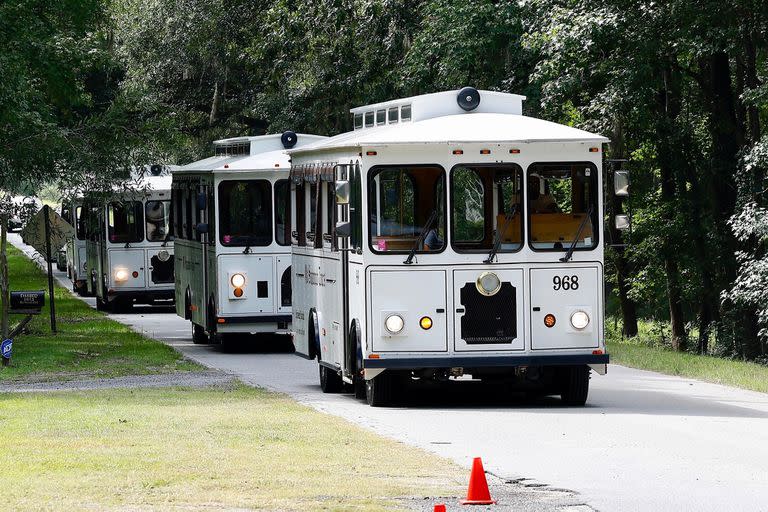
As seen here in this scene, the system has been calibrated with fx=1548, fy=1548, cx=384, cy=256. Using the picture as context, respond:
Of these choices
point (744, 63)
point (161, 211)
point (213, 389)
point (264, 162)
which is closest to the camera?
point (213, 389)

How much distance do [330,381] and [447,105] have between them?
3.57m

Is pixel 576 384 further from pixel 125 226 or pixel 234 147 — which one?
pixel 125 226

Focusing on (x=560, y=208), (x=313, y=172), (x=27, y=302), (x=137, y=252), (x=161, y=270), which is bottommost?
(x=27, y=302)

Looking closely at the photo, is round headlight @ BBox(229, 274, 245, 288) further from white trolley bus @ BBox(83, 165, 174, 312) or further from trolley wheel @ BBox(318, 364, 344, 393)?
white trolley bus @ BBox(83, 165, 174, 312)

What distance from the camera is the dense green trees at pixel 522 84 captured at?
2653cm

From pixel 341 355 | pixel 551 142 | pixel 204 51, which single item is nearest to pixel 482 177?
pixel 551 142

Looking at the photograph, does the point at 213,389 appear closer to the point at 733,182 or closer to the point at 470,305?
the point at 470,305

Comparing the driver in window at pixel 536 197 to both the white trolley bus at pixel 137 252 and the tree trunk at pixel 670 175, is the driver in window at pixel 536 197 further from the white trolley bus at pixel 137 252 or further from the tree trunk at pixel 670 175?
the white trolley bus at pixel 137 252

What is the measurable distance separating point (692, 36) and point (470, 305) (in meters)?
12.9

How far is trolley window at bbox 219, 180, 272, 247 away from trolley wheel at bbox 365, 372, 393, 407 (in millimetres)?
8799

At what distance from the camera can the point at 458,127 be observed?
16281mm

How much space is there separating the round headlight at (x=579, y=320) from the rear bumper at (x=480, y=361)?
12.1 inches

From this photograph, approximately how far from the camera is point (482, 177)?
636 inches

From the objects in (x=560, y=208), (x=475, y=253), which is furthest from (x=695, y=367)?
(x=475, y=253)
